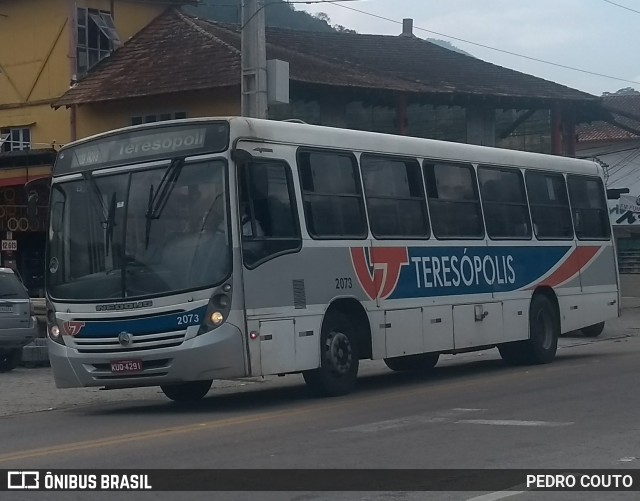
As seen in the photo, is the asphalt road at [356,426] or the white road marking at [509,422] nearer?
the asphalt road at [356,426]

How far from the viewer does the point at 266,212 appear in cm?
1327

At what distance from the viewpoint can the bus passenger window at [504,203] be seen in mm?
17453

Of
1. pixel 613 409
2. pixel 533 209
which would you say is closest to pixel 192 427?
pixel 613 409

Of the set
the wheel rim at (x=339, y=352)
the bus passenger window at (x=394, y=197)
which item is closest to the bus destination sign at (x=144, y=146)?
the bus passenger window at (x=394, y=197)

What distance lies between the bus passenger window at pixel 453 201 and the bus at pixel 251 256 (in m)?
0.03

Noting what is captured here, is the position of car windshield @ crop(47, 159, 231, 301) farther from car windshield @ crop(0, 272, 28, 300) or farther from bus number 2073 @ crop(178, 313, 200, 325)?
car windshield @ crop(0, 272, 28, 300)

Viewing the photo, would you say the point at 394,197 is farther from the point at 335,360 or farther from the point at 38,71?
the point at 38,71

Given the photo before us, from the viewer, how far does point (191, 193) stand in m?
13.0

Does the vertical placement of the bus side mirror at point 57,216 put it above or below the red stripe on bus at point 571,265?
above

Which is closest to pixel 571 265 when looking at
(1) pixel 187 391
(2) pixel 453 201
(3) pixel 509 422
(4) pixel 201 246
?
(2) pixel 453 201

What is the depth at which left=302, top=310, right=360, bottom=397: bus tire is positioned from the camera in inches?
547

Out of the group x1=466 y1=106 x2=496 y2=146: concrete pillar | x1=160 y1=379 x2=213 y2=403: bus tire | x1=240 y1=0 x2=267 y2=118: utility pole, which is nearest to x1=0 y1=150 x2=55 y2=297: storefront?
x1=466 y1=106 x2=496 y2=146: concrete pillar

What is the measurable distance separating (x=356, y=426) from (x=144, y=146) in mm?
4255

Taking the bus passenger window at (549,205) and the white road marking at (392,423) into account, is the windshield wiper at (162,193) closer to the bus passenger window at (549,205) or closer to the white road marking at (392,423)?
the white road marking at (392,423)
